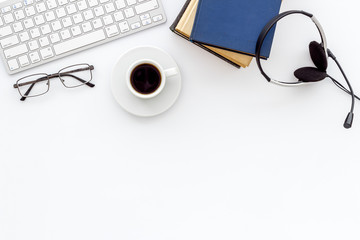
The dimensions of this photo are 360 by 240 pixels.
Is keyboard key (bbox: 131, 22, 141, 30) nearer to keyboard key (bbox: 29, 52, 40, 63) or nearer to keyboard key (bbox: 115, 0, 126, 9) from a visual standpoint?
keyboard key (bbox: 115, 0, 126, 9)

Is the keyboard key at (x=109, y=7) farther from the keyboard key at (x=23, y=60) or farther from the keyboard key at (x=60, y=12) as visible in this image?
the keyboard key at (x=23, y=60)

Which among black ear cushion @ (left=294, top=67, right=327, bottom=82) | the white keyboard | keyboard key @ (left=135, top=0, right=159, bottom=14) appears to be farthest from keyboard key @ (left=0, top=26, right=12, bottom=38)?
black ear cushion @ (left=294, top=67, right=327, bottom=82)

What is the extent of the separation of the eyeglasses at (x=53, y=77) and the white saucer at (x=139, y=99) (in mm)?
72

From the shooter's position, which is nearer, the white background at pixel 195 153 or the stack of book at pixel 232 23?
the stack of book at pixel 232 23

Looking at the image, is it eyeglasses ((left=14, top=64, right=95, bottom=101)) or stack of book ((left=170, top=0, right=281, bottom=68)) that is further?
eyeglasses ((left=14, top=64, right=95, bottom=101))

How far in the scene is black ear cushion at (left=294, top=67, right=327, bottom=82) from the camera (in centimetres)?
81

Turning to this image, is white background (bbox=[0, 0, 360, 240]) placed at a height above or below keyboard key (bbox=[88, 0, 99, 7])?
below

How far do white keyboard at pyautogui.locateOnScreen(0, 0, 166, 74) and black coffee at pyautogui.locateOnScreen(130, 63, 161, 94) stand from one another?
10 cm

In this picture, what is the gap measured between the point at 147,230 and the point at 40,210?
0.29m

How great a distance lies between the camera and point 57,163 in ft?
2.95

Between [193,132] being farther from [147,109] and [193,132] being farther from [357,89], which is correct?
[357,89]

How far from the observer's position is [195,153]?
0.91 metres

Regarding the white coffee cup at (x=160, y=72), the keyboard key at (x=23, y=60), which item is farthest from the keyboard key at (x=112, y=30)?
the keyboard key at (x=23, y=60)

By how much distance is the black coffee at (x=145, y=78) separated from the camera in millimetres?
817
